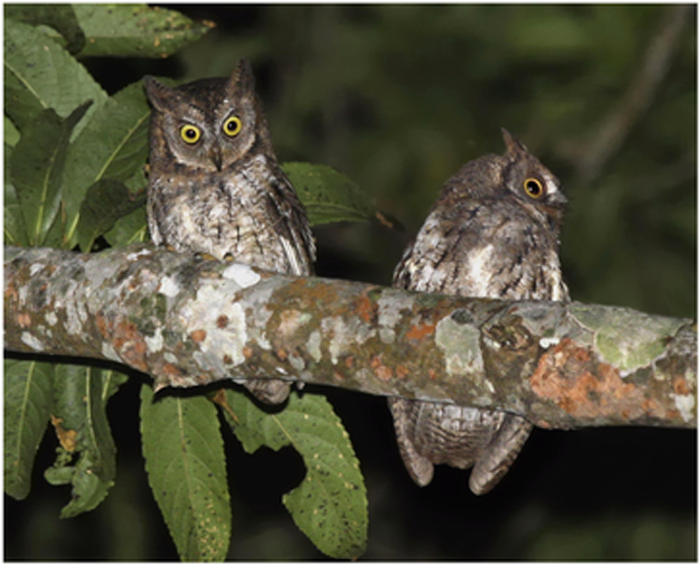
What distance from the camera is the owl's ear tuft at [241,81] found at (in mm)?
3697

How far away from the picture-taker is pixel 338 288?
217 centimetres

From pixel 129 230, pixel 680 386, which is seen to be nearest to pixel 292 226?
pixel 129 230

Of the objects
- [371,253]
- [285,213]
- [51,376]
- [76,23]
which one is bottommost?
[371,253]

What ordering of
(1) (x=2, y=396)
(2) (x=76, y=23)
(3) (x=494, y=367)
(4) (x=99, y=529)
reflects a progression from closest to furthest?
1. (3) (x=494, y=367)
2. (1) (x=2, y=396)
3. (2) (x=76, y=23)
4. (4) (x=99, y=529)

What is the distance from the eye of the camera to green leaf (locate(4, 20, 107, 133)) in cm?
317

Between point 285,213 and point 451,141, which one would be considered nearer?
point 285,213

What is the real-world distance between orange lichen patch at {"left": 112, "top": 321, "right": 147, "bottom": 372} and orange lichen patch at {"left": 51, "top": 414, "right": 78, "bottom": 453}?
31.4 inches

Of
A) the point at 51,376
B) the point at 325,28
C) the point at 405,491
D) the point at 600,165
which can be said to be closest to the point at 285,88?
the point at 325,28

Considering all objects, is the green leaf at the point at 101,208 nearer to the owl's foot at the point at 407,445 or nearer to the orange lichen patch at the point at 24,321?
the orange lichen patch at the point at 24,321

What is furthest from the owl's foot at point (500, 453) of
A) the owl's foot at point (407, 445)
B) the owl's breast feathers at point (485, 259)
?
the owl's breast feathers at point (485, 259)

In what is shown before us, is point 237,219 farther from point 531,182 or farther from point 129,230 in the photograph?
point 531,182

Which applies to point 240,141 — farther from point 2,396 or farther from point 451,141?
point 451,141

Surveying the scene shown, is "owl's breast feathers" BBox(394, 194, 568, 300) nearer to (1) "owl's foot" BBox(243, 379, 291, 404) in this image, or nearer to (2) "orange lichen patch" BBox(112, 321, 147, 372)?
(1) "owl's foot" BBox(243, 379, 291, 404)

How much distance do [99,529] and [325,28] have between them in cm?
434
